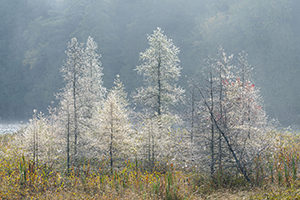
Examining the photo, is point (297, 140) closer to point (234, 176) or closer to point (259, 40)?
point (234, 176)

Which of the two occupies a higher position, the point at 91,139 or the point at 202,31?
the point at 202,31

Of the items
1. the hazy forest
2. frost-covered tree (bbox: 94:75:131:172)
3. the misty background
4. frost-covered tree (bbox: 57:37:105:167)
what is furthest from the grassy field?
the misty background

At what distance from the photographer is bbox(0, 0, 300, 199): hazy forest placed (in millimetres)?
6664

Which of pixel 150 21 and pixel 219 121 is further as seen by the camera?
pixel 150 21

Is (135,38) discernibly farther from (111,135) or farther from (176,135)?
(111,135)

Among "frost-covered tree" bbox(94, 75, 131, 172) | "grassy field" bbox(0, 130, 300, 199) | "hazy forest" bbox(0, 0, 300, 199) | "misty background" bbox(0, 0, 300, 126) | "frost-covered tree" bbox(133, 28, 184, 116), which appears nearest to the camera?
"grassy field" bbox(0, 130, 300, 199)

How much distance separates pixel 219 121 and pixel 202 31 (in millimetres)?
41539

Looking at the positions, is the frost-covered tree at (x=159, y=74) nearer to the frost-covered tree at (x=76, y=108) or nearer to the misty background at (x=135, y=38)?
the frost-covered tree at (x=76, y=108)

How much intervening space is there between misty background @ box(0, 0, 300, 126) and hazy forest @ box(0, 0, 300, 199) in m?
0.22

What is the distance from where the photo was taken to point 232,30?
41000 mm

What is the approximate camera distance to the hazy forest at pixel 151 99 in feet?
21.9

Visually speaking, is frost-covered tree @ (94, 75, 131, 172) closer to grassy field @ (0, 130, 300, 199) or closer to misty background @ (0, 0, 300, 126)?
grassy field @ (0, 130, 300, 199)

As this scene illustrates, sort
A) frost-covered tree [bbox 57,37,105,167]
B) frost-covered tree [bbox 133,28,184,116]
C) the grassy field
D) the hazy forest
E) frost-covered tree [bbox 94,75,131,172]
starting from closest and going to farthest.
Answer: the grassy field → the hazy forest → frost-covered tree [bbox 94,75,131,172] → frost-covered tree [bbox 57,37,105,167] → frost-covered tree [bbox 133,28,184,116]

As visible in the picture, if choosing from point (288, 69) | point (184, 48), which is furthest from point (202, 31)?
point (288, 69)
